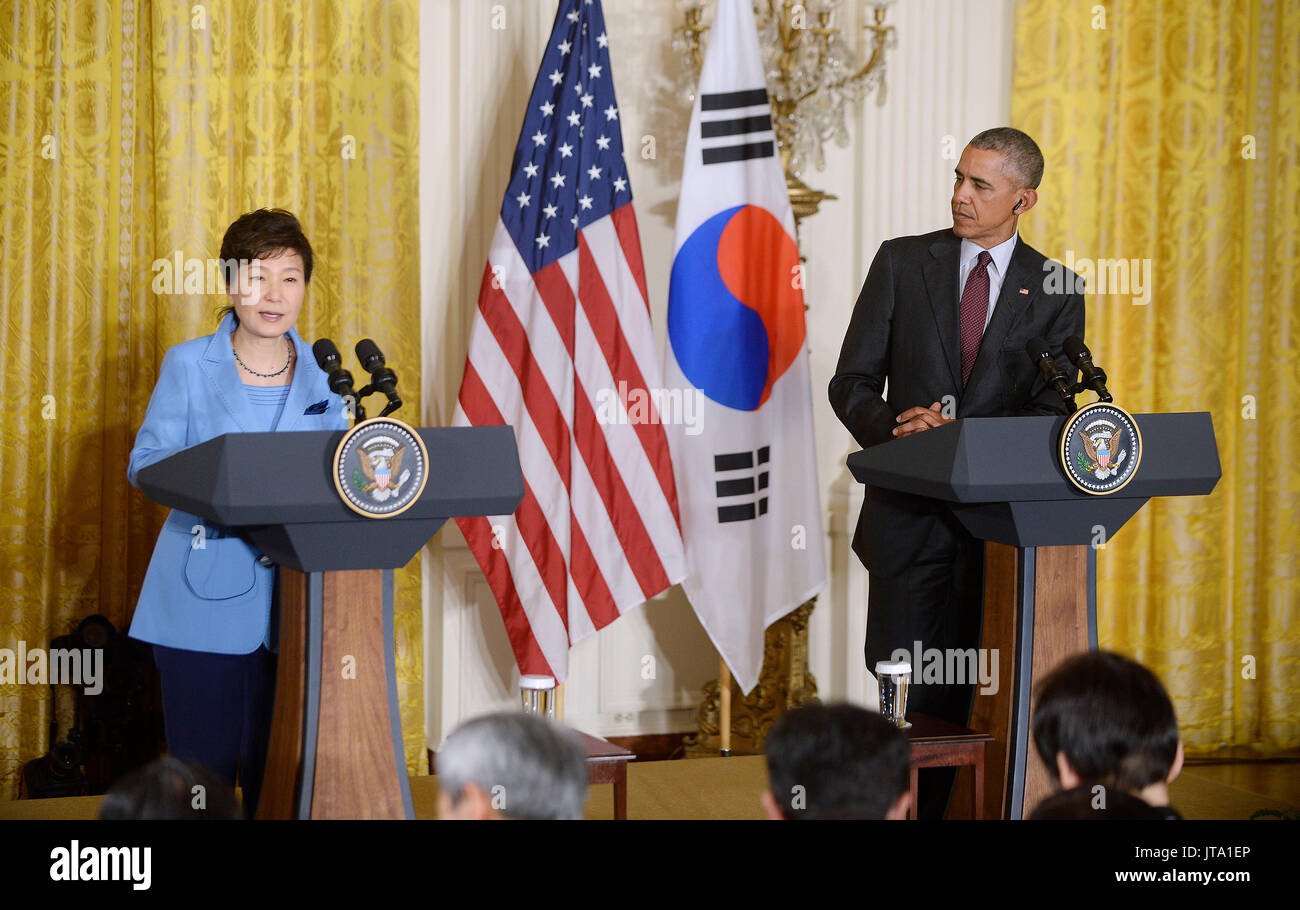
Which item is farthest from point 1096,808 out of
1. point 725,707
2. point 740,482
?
point 725,707

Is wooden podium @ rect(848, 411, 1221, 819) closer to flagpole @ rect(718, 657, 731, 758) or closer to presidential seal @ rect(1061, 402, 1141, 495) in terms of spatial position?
presidential seal @ rect(1061, 402, 1141, 495)

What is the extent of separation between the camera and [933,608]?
10.8 ft

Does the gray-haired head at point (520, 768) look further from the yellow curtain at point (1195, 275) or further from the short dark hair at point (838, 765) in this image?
the yellow curtain at point (1195, 275)

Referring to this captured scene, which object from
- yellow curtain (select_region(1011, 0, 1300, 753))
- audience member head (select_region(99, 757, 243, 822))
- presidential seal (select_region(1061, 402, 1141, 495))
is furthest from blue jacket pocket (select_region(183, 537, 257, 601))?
yellow curtain (select_region(1011, 0, 1300, 753))

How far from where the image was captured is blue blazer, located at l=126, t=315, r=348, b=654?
9.27ft

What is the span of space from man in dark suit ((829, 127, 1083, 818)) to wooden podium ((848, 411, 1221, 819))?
0.99 ft

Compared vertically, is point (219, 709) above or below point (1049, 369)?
below

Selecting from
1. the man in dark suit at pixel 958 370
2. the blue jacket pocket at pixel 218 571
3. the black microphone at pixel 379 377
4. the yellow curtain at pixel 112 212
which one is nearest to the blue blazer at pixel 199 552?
the blue jacket pocket at pixel 218 571

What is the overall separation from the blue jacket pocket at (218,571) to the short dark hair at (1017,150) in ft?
6.68

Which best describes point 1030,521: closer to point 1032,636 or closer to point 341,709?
point 1032,636

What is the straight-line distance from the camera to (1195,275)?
533 centimetres

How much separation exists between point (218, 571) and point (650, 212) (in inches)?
110
